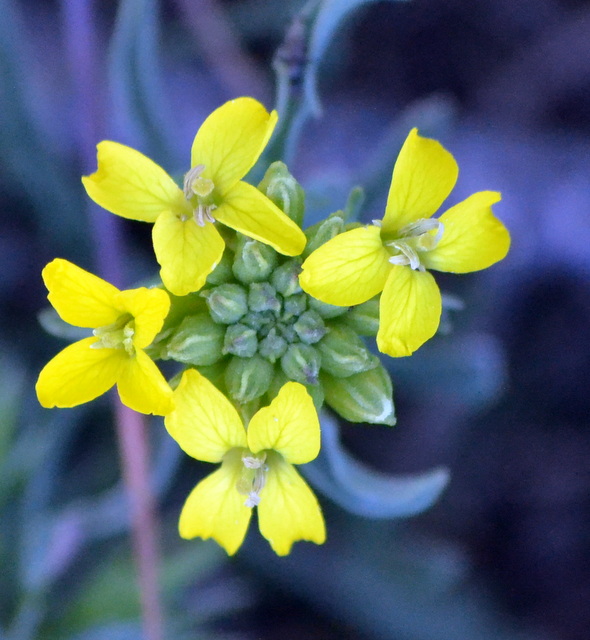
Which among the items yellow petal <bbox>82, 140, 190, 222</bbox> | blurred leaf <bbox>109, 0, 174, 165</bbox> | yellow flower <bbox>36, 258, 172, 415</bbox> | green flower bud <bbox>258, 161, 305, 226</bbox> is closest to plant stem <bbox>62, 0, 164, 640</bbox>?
blurred leaf <bbox>109, 0, 174, 165</bbox>

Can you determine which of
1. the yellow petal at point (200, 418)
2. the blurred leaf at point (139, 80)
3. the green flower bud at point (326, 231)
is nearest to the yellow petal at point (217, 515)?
the yellow petal at point (200, 418)

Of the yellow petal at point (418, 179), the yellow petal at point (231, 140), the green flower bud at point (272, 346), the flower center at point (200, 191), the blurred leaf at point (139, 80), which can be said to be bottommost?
the green flower bud at point (272, 346)

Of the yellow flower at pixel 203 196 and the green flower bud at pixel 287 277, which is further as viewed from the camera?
the green flower bud at pixel 287 277

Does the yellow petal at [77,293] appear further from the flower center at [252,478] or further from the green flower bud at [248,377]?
the flower center at [252,478]

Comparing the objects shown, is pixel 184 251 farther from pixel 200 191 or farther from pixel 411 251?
pixel 411 251

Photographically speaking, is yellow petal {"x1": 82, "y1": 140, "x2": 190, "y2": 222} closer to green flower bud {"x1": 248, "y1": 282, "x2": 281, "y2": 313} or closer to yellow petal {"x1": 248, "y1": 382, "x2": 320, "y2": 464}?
green flower bud {"x1": 248, "y1": 282, "x2": 281, "y2": 313}
